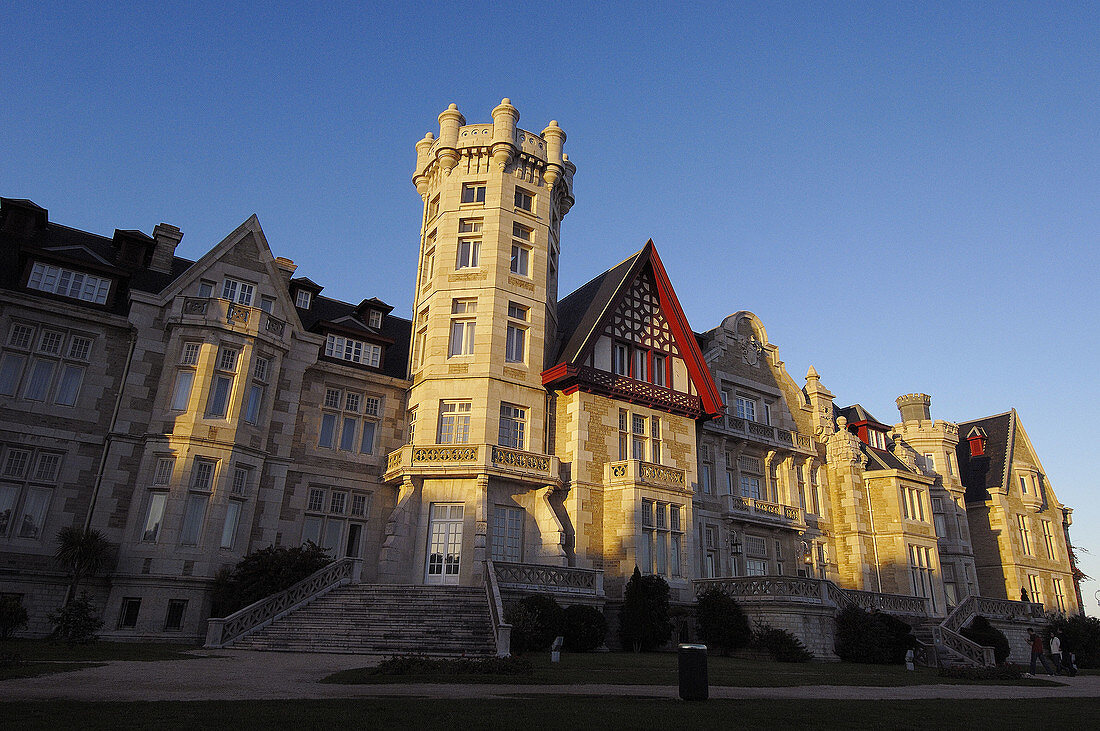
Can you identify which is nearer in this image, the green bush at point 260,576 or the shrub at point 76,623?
the shrub at point 76,623

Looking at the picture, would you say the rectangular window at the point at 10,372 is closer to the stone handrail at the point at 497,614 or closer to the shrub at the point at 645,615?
the stone handrail at the point at 497,614

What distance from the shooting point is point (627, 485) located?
2853cm

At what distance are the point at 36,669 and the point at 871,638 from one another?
2397 cm

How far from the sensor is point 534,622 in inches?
816

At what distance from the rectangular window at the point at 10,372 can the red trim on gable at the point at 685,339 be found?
24527 mm

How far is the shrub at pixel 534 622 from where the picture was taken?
20.1 meters

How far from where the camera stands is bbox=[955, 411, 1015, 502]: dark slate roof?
4733cm

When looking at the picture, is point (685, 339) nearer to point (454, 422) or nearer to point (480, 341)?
point (480, 341)

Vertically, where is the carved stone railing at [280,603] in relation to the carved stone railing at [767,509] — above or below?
below

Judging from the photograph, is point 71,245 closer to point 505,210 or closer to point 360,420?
point 360,420

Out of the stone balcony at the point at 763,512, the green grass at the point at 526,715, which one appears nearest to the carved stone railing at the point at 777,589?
the stone balcony at the point at 763,512

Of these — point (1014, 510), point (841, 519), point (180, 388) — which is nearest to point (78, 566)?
point (180, 388)

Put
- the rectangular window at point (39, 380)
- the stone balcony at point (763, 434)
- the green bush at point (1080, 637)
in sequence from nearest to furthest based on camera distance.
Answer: the rectangular window at point (39, 380)
the green bush at point (1080, 637)
the stone balcony at point (763, 434)

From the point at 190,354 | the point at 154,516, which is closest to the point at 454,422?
the point at 190,354
